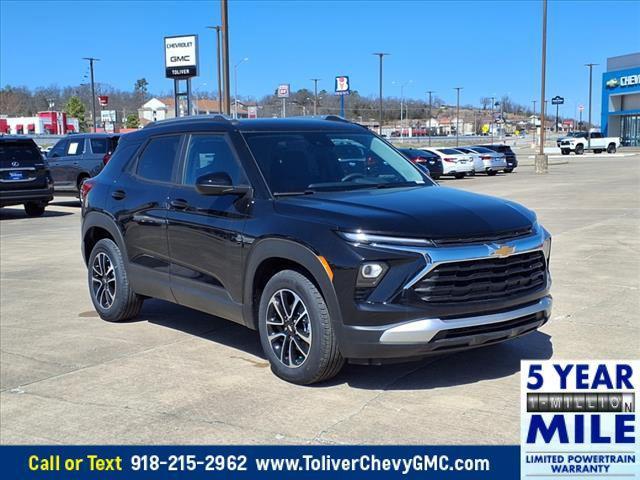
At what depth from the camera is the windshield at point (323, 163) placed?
18.2 ft

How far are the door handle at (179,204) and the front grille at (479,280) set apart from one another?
236cm

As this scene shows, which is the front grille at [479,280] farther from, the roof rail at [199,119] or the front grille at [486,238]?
the roof rail at [199,119]

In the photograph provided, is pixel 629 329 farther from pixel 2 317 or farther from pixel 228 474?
pixel 2 317

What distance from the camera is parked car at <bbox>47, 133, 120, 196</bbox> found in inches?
805

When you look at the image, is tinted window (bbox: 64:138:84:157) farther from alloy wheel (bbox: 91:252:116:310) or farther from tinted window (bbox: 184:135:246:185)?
tinted window (bbox: 184:135:246:185)

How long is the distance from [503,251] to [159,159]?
334cm

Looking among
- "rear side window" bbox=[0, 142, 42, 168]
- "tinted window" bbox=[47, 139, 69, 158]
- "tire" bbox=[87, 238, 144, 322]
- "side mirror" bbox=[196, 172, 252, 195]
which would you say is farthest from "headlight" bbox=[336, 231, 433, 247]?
"tinted window" bbox=[47, 139, 69, 158]

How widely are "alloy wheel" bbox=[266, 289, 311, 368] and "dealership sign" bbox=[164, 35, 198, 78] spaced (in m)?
28.0

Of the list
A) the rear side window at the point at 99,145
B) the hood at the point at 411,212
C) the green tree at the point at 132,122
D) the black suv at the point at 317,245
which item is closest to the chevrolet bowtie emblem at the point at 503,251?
the black suv at the point at 317,245

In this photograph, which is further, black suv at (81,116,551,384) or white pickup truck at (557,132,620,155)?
white pickup truck at (557,132,620,155)

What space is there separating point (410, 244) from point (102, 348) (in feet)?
10.3

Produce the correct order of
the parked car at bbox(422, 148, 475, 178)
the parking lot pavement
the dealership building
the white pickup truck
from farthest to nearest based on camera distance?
the dealership building → the white pickup truck → the parked car at bbox(422, 148, 475, 178) → the parking lot pavement

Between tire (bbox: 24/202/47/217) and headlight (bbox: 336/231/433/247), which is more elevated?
headlight (bbox: 336/231/433/247)

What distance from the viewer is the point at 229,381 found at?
208 inches
